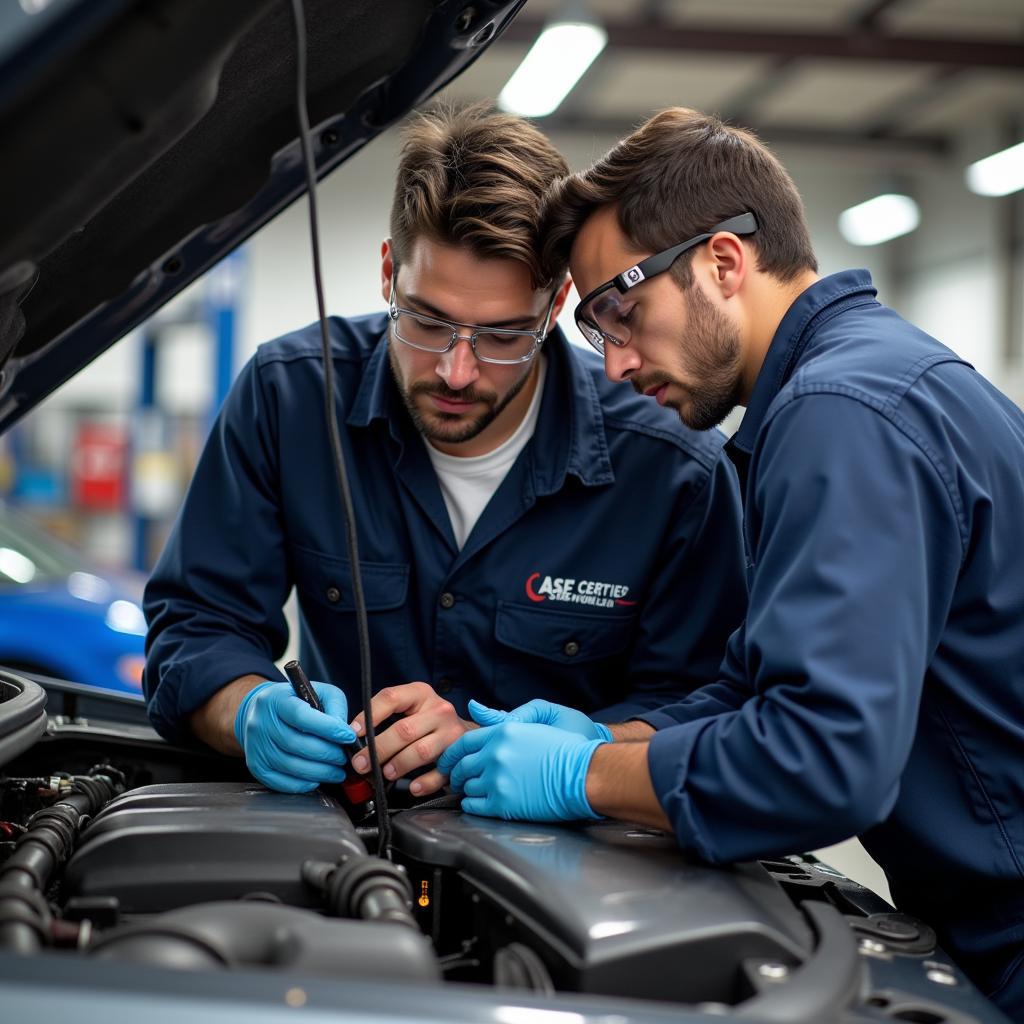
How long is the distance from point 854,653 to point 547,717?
576mm

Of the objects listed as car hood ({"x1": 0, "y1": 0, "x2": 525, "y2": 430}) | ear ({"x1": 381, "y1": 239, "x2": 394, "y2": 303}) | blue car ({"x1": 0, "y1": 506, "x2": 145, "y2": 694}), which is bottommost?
blue car ({"x1": 0, "y1": 506, "x2": 145, "y2": 694})

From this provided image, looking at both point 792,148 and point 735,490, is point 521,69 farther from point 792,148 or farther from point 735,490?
point 735,490

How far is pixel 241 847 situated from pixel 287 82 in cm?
84

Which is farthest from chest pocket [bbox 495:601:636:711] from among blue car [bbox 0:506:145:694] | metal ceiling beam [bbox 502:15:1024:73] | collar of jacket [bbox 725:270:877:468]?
metal ceiling beam [bbox 502:15:1024:73]

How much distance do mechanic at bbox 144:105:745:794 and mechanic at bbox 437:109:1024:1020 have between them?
309 millimetres

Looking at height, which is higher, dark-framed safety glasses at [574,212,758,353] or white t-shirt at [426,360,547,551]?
dark-framed safety glasses at [574,212,758,353]

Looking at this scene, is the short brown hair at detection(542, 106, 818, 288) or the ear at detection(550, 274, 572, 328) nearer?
the short brown hair at detection(542, 106, 818, 288)

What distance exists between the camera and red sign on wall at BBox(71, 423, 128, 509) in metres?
9.10

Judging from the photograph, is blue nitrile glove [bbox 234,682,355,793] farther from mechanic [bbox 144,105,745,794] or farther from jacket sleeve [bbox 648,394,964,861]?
jacket sleeve [bbox 648,394,964,861]

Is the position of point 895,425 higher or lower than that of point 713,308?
lower

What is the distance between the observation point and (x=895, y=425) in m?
1.05

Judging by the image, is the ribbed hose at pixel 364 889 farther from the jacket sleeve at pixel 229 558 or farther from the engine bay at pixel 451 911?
the jacket sleeve at pixel 229 558

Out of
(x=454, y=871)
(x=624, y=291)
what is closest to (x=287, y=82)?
(x=624, y=291)

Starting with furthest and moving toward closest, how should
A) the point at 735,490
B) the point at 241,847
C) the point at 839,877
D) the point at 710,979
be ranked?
1. the point at 735,490
2. the point at 839,877
3. the point at 241,847
4. the point at 710,979
